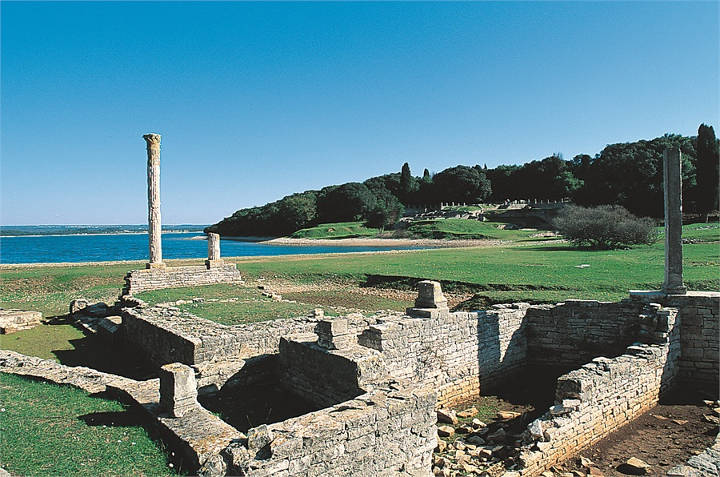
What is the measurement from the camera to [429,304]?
12438 millimetres

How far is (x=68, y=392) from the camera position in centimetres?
998

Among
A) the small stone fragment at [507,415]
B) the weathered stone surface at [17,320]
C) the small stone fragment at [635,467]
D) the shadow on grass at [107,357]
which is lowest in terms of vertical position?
the small stone fragment at [507,415]

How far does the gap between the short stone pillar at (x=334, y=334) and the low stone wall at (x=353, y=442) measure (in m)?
1.93

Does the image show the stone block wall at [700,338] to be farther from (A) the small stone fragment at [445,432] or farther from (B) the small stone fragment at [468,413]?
(A) the small stone fragment at [445,432]

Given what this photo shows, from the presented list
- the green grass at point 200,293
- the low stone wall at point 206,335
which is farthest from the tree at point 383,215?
the low stone wall at point 206,335

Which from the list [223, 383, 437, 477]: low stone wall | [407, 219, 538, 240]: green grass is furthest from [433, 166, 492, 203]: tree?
[223, 383, 437, 477]: low stone wall

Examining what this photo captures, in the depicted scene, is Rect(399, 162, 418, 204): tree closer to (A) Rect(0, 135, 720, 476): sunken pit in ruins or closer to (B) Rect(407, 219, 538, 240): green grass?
(B) Rect(407, 219, 538, 240): green grass

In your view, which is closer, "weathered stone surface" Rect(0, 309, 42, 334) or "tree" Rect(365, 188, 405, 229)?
"weathered stone surface" Rect(0, 309, 42, 334)

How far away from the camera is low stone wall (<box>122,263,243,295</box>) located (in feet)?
71.5

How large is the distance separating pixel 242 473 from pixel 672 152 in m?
14.1

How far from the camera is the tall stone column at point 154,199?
24.1 meters

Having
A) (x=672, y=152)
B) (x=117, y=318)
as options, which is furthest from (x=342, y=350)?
(x=117, y=318)

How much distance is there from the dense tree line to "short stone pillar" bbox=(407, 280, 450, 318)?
60326 mm

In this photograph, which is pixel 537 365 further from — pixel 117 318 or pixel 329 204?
pixel 329 204
